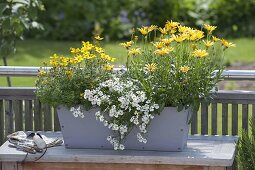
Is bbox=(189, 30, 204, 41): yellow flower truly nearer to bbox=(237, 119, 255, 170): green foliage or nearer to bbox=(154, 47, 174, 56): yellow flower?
bbox=(154, 47, 174, 56): yellow flower

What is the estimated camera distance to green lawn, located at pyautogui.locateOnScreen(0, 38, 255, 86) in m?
9.84

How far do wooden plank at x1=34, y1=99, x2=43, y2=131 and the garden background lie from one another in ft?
20.4

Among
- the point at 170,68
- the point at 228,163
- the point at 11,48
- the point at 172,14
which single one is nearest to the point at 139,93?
the point at 170,68

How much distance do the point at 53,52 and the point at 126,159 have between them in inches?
246

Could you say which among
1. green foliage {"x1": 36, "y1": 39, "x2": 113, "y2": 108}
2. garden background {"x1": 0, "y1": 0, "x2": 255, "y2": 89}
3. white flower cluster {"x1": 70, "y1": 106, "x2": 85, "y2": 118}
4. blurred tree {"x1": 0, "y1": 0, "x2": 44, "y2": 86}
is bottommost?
white flower cluster {"x1": 70, "y1": 106, "x2": 85, "y2": 118}

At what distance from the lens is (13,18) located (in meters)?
5.98

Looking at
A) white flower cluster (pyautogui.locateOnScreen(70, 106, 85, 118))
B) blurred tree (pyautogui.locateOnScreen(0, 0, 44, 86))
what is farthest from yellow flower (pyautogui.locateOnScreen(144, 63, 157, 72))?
blurred tree (pyautogui.locateOnScreen(0, 0, 44, 86))

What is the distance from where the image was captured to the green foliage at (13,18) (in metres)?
6.02

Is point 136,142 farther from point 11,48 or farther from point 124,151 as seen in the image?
point 11,48

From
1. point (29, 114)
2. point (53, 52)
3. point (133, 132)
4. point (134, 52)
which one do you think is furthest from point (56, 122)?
point (53, 52)

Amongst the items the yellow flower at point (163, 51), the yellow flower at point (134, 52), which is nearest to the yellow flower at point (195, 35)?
the yellow flower at point (163, 51)

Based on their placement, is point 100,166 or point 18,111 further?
point 18,111

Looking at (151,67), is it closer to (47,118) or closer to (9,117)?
(47,118)

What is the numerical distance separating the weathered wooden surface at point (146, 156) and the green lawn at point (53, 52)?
14.6 ft
